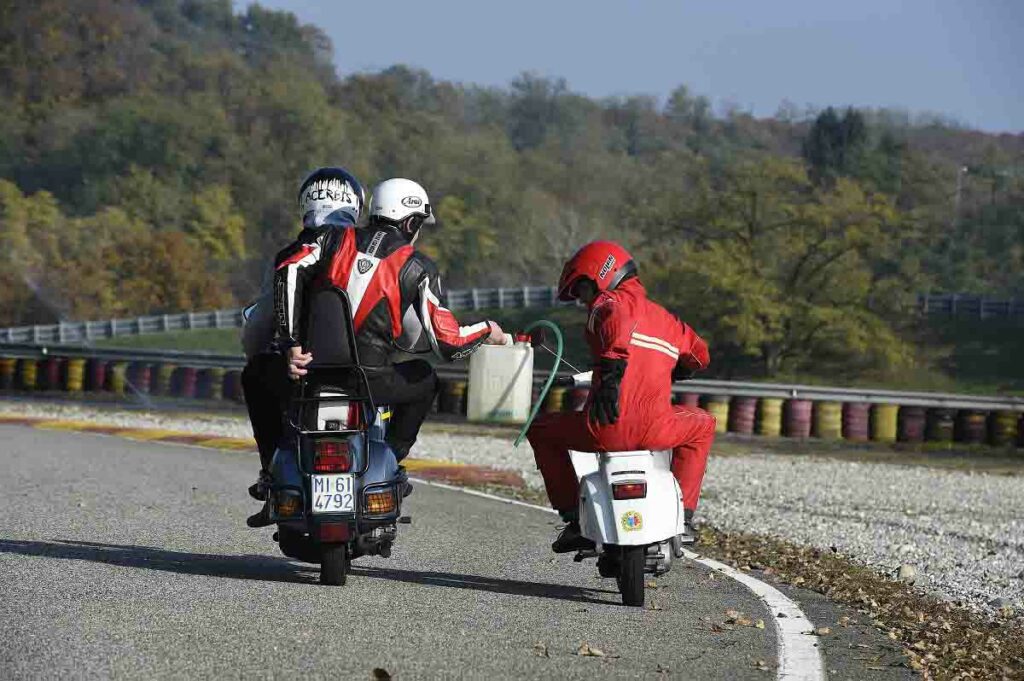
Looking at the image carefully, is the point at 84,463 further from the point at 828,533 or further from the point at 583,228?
the point at 583,228

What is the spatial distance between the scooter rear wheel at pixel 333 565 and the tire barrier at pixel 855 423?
2364 centimetres

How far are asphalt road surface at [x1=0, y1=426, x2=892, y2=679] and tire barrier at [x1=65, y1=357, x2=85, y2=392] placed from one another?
25361 mm

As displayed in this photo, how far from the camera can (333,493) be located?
823cm

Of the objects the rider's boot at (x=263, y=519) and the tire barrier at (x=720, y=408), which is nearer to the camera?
the rider's boot at (x=263, y=519)

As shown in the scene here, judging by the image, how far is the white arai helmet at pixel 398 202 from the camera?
880cm

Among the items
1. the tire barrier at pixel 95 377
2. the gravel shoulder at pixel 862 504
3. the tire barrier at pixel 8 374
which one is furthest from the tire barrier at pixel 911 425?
the tire barrier at pixel 8 374

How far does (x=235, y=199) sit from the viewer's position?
341 feet

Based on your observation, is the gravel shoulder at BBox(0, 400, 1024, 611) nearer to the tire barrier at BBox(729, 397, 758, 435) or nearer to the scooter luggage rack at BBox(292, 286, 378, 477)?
the tire barrier at BBox(729, 397, 758, 435)

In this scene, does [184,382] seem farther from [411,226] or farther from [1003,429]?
[411,226]

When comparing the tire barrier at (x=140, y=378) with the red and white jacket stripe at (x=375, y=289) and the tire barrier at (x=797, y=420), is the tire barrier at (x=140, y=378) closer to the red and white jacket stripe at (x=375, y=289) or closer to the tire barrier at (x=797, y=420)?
the tire barrier at (x=797, y=420)

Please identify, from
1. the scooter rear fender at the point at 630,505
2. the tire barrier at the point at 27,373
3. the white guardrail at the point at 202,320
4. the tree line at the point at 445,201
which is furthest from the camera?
the white guardrail at the point at 202,320

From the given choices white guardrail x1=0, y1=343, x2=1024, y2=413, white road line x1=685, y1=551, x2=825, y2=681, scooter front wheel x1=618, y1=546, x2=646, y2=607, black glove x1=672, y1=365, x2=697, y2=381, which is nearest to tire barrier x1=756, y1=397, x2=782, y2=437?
white guardrail x1=0, y1=343, x2=1024, y2=413

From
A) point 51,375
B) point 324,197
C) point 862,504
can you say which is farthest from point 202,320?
point 324,197

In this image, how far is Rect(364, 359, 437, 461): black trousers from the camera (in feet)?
28.1
